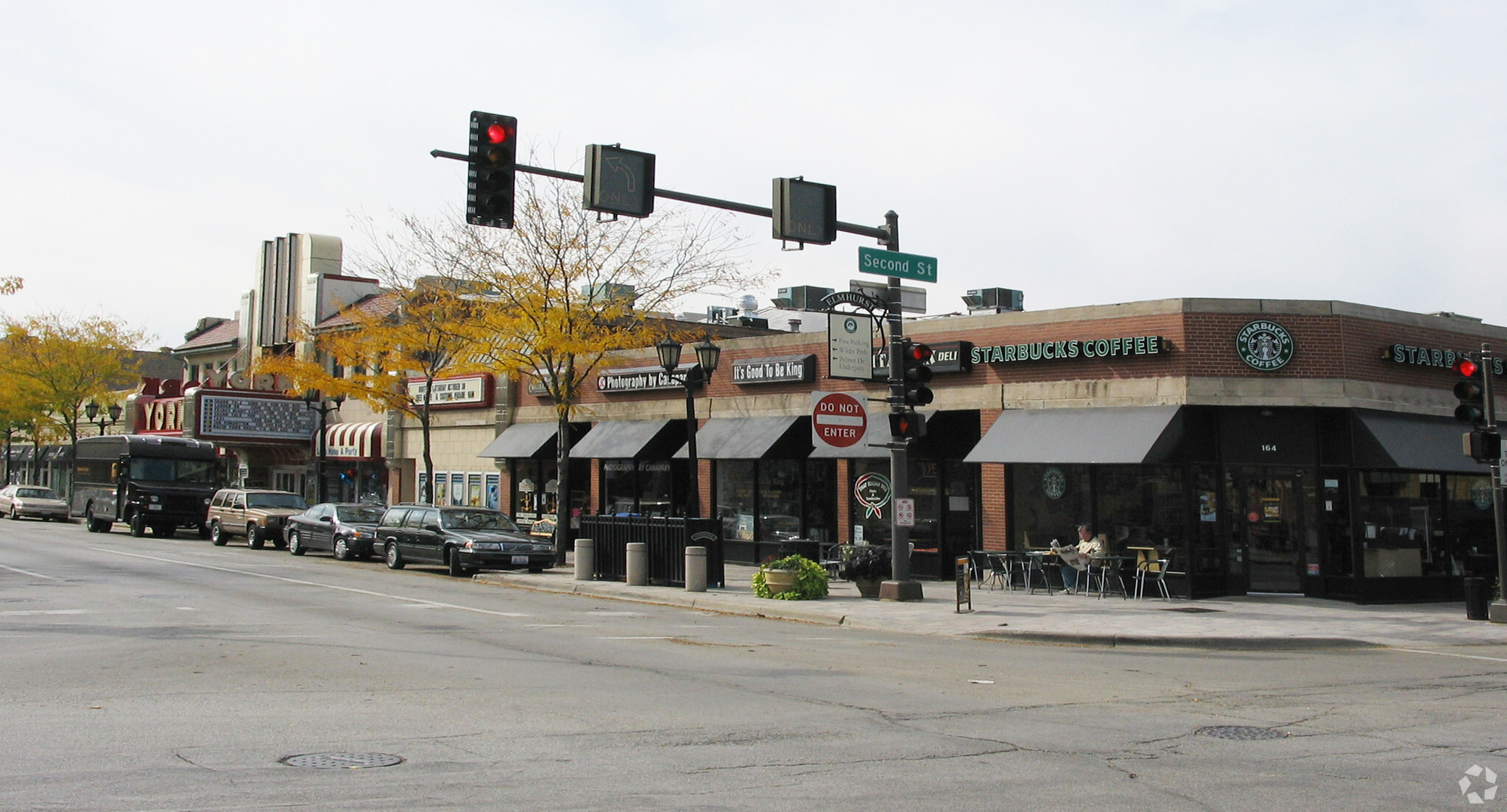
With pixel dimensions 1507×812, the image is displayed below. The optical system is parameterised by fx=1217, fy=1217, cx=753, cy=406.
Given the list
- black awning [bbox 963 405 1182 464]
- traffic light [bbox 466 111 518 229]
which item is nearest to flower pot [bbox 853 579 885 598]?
black awning [bbox 963 405 1182 464]

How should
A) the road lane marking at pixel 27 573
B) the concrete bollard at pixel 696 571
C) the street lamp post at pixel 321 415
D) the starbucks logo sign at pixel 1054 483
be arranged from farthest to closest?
the street lamp post at pixel 321 415
the road lane marking at pixel 27 573
the starbucks logo sign at pixel 1054 483
the concrete bollard at pixel 696 571

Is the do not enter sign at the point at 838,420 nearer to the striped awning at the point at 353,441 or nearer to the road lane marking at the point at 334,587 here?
the road lane marking at the point at 334,587

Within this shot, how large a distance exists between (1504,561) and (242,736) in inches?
676

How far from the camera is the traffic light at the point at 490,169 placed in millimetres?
13211

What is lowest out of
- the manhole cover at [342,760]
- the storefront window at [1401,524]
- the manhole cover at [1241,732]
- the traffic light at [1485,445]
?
the manhole cover at [1241,732]

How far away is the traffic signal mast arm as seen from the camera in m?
13.7

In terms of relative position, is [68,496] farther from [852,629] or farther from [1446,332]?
[1446,332]

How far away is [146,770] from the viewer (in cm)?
723

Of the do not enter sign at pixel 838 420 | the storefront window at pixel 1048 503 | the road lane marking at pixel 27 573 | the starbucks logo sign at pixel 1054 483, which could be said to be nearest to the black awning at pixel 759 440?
the storefront window at pixel 1048 503

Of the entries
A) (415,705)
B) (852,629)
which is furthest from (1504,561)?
(415,705)

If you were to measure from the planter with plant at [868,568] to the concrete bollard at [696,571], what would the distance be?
2.58 m

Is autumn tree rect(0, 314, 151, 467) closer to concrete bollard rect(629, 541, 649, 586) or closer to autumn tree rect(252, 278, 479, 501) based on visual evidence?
autumn tree rect(252, 278, 479, 501)

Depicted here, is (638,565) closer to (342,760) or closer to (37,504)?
(342,760)

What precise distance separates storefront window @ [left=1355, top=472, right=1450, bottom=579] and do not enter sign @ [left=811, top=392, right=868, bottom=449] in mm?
8648
